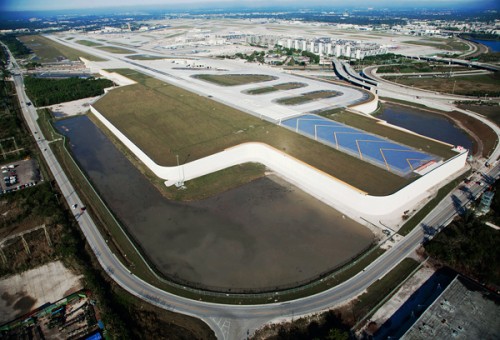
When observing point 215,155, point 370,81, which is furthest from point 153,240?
point 370,81

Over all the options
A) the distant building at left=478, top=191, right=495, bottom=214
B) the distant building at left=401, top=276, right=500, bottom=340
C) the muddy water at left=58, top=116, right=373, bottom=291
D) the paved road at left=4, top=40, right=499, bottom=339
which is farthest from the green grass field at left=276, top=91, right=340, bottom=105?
the distant building at left=401, top=276, right=500, bottom=340

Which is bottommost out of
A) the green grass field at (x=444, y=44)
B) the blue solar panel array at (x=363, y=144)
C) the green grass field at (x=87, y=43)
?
the blue solar panel array at (x=363, y=144)

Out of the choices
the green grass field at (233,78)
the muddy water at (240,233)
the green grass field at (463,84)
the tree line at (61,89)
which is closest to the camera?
the muddy water at (240,233)

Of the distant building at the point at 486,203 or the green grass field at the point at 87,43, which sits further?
the green grass field at the point at 87,43

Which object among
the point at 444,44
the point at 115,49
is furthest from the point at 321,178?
the point at 444,44

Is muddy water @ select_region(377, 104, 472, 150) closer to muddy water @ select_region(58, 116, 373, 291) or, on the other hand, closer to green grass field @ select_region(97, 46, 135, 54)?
muddy water @ select_region(58, 116, 373, 291)

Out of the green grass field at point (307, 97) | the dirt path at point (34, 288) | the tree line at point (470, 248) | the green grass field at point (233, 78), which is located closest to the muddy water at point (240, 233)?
the tree line at point (470, 248)

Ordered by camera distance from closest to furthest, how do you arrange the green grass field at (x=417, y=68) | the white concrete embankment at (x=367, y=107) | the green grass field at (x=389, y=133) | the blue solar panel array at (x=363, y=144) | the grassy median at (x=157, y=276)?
the grassy median at (x=157, y=276)
the blue solar panel array at (x=363, y=144)
the green grass field at (x=389, y=133)
the white concrete embankment at (x=367, y=107)
the green grass field at (x=417, y=68)

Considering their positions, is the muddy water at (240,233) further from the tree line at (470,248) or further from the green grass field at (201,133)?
the tree line at (470,248)

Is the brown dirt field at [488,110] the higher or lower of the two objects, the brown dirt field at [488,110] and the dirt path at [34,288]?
the higher
